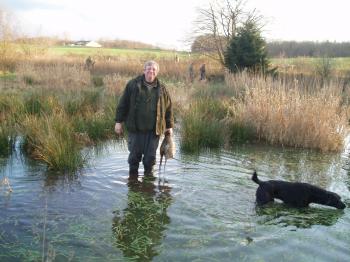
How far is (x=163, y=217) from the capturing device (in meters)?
5.82

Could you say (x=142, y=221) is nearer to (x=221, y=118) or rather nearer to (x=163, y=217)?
(x=163, y=217)

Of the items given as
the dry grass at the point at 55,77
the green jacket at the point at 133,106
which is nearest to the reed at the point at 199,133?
the green jacket at the point at 133,106

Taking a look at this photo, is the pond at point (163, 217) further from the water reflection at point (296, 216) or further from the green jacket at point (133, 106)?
the green jacket at point (133, 106)

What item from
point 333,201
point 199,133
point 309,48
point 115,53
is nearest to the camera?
point 333,201

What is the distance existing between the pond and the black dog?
0.45 ft

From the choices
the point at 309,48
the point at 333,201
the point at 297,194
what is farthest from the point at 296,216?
the point at 309,48

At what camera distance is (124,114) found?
7.25 metres

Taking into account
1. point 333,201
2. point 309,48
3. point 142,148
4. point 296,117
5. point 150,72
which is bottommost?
point 333,201

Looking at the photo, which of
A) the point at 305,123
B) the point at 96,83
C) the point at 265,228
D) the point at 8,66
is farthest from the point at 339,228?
the point at 8,66

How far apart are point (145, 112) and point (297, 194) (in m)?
2.75

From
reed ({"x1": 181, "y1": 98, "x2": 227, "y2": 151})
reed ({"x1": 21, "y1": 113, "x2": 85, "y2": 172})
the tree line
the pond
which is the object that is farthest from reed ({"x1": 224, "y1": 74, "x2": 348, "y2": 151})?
the tree line

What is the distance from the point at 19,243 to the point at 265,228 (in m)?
3.07

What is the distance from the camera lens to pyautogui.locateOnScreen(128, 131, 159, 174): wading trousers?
7340mm

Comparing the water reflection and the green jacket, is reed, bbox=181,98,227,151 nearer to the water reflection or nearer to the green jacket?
the green jacket
